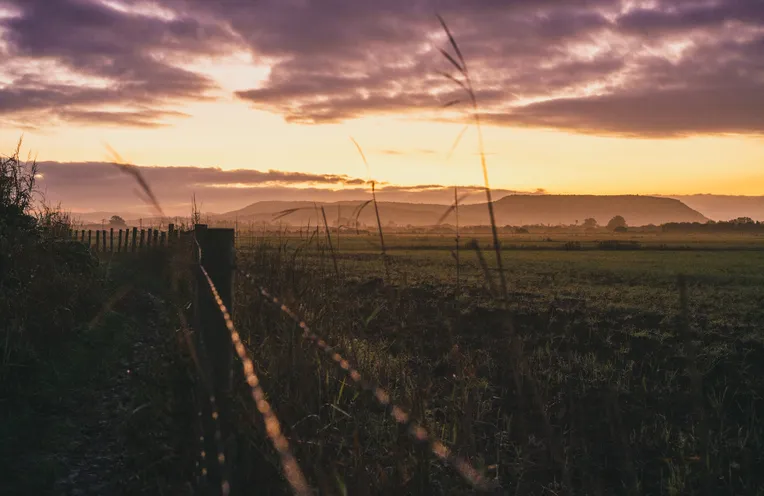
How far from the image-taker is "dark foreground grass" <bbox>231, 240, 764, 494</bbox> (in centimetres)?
375

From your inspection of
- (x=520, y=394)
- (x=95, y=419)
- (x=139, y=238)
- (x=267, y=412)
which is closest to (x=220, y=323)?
(x=267, y=412)

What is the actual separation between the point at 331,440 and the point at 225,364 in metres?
0.92

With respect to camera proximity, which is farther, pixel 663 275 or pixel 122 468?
pixel 663 275

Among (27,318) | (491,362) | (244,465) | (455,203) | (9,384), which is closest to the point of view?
(455,203)

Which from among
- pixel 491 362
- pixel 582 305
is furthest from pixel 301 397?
pixel 582 305

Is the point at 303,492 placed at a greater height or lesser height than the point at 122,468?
greater

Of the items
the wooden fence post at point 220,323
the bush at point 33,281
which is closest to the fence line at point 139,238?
the bush at point 33,281

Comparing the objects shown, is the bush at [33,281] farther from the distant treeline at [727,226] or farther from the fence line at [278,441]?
the distant treeline at [727,226]

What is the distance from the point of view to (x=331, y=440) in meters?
4.15

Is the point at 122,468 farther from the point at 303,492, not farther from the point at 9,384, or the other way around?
the point at 303,492

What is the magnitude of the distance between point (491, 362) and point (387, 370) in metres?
1.98

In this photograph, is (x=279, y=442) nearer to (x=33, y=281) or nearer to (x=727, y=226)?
(x=33, y=281)

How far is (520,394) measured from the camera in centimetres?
194

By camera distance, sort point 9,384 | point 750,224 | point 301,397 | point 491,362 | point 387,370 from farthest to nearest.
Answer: point 750,224
point 491,362
point 387,370
point 9,384
point 301,397
